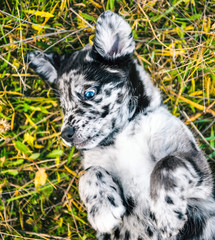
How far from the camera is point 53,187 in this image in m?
3.78

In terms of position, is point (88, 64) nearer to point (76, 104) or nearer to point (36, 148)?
point (76, 104)

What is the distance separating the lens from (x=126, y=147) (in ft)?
9.32

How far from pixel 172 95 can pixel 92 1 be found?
1.71 metres

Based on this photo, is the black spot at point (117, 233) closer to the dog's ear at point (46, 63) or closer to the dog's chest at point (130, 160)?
the dog's chest at point (130, 160)

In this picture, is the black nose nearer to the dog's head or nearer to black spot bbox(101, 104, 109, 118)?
the dog's head

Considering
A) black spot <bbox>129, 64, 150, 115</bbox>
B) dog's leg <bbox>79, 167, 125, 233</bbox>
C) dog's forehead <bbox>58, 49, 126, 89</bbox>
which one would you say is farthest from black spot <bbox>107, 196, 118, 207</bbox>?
dog's forehead <bbox>58, 49, 126, 89</bbox>

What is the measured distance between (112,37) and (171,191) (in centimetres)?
156

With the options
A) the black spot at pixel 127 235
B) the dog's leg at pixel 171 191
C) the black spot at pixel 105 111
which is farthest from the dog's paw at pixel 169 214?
the black spot at pixel 105 111

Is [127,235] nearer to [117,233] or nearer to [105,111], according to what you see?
[117,233]

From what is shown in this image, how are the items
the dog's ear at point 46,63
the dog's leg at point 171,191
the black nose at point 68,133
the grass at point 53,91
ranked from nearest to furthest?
the dog's leg at point 171,191
the black nose at point 68,133
the dog's ear at point 46,63
the grass at point 53,91

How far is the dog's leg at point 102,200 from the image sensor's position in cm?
245

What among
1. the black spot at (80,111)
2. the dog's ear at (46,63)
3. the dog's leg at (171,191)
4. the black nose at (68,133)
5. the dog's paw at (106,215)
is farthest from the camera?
the dog's ear at (46,63)

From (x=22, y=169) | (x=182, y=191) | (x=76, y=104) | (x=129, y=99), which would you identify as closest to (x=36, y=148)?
(x=22, y=169)

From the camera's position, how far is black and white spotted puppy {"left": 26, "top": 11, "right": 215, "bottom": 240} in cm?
245
